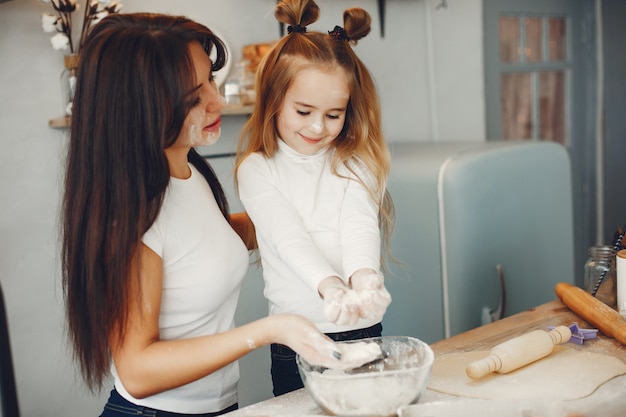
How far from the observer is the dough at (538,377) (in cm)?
110

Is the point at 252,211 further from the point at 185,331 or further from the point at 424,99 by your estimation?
the point at 424,99

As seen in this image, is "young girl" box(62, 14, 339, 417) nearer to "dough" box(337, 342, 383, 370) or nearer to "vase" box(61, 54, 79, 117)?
"dough" box(337, 342, 383, 370)

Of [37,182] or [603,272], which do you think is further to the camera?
[37,182]

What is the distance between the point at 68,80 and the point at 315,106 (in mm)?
888

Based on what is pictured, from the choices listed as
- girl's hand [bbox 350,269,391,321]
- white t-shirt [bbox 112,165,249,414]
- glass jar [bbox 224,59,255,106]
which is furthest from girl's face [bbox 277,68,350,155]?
glass jar [bbox 224,59,255,106]

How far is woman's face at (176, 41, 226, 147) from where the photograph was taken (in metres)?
1.13

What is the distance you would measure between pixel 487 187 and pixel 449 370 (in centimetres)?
105

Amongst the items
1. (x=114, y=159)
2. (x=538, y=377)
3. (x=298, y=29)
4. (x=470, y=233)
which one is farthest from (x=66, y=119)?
(x=538, y=377)

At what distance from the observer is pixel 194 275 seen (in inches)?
45.7

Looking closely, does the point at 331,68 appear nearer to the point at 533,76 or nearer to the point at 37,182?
the point at 37,182

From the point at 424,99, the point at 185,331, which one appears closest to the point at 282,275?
the point at 185,331

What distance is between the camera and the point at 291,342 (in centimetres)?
103

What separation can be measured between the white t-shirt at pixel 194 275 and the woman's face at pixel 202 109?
0.09 metres

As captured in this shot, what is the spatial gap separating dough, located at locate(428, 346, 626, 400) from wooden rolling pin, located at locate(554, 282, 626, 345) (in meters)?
0.10
